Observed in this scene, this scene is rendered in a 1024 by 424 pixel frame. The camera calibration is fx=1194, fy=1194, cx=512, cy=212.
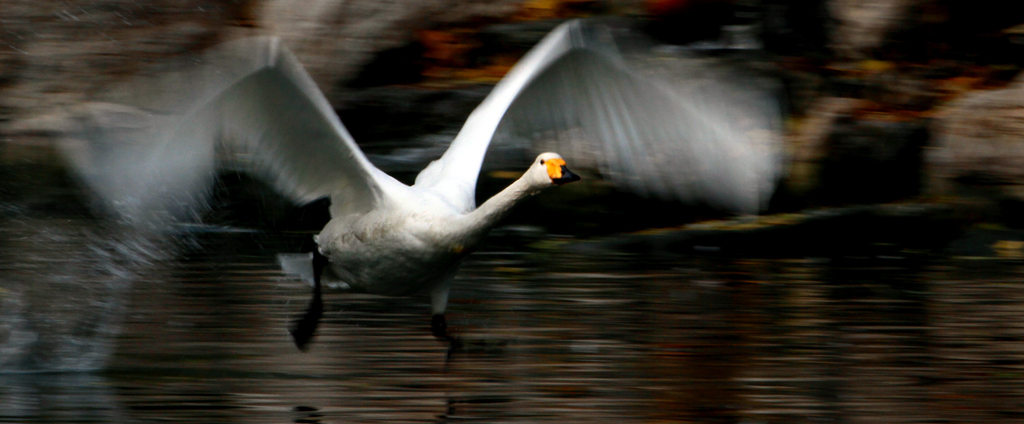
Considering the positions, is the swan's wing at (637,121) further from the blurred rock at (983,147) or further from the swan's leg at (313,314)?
the blurred rock at (983,147)

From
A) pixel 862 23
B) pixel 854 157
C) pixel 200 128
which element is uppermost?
pixel 200 128

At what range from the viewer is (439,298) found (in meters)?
5.78

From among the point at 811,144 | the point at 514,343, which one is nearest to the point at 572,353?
the point at 514,343

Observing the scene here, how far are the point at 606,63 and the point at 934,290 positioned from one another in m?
2.79

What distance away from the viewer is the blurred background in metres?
4.60

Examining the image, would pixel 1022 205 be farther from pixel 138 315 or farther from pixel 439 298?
pixel 138 315

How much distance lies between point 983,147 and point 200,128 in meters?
6.93

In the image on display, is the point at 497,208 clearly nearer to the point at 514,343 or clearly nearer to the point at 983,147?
the point at 514,343

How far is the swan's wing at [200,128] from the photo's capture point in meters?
4.43

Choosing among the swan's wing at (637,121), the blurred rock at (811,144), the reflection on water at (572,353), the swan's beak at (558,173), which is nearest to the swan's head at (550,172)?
the swan's beak at (558,173)

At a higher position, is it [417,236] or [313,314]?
[417,236]

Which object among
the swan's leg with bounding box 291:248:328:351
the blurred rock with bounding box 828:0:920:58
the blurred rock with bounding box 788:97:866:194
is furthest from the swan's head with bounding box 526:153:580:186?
the blurred rock with bounding box 828:0:920:58

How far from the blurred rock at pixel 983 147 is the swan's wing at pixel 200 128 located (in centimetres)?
591

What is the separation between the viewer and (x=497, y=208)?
16.8 ft
